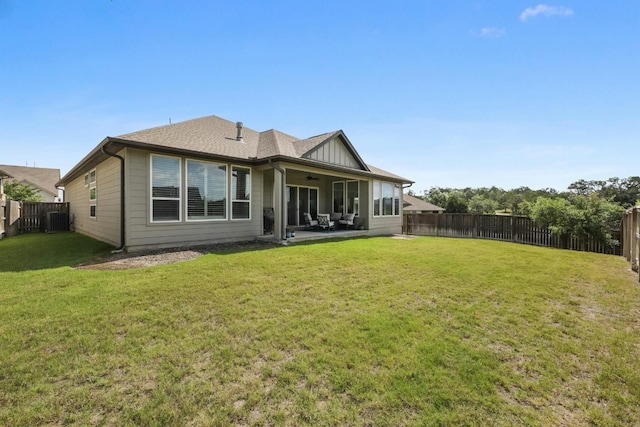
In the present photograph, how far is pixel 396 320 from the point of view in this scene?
11.9 feet

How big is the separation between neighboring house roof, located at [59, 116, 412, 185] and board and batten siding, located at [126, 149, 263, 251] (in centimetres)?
50

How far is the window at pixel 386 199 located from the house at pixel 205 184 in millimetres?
99

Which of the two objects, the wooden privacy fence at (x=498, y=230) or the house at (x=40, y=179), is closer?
the wooden privacy fence at (x=498, y=230)

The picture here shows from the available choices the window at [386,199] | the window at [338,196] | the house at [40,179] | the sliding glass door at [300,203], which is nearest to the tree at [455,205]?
the window at [386,199]

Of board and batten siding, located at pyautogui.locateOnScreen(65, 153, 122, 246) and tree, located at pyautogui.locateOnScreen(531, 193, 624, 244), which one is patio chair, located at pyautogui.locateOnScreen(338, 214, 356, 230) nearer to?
tree, located at pyautogui.locateOnScreen(531, 193, 624, 244)

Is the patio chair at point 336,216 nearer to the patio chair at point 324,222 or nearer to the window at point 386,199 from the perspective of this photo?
the patio chair at point 324,222

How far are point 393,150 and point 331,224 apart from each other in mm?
11719

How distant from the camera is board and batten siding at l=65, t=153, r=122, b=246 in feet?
27.9

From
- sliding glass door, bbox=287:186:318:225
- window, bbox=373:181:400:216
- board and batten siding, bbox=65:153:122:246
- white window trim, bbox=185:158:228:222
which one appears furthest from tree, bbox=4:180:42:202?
window, bbox=373:181:400:216

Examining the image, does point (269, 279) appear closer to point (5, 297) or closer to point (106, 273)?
point (106, 273)

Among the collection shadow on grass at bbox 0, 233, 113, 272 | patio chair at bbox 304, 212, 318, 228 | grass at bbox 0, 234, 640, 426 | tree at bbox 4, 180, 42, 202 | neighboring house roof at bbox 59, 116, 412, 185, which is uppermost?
neighboring house roof at bbox 59, 116, 412, 185

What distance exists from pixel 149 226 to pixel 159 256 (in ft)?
4.06

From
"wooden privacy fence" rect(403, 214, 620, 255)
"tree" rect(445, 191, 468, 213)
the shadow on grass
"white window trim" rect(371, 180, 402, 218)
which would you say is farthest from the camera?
"tree" rect(445, 191, 468, 213)

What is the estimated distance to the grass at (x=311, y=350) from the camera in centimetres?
208
